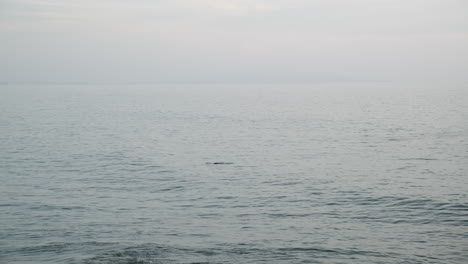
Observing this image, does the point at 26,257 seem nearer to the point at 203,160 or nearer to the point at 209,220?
the point at 209,220

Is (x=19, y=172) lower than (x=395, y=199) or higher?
higher

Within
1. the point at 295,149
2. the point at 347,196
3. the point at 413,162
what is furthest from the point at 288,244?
the point at 295,149

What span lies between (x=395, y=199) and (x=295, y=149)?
89.8 ft

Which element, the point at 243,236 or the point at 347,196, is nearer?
the point at 243,236

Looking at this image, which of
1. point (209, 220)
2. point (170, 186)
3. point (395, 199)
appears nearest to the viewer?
point (209, 220)

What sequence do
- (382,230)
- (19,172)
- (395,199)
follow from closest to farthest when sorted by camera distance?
(382,230), (395,199), (19,172)

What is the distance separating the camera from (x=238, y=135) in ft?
268

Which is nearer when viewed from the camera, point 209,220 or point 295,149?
point 209,220

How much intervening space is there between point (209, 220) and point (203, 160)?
24.3 meters

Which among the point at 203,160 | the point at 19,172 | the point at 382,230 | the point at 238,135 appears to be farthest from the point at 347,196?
the point at 238,135

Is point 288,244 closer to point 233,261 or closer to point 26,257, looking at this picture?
point 233,261

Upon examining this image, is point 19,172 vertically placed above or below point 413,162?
above

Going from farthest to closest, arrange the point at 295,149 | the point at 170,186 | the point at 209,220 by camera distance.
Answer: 1. the point at 295,149
2. the point at 170,186
3. the point at 209,220

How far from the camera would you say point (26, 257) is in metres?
25.4
